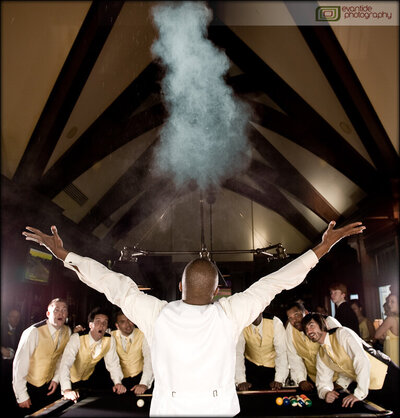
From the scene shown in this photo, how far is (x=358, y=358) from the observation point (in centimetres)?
287

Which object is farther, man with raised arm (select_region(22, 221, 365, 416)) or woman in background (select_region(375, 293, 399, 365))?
woman in background (select_region(375, 293, 399, 365))

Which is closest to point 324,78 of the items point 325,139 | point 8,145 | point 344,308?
point 325,139

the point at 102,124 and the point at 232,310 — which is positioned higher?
the point at 102,124

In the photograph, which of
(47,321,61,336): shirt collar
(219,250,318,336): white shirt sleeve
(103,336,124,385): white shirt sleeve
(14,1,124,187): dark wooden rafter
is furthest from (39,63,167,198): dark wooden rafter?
(219,250,318,336): white shirt sleeve

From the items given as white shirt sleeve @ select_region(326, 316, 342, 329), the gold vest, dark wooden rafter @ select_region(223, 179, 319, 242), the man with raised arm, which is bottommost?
the gold vest

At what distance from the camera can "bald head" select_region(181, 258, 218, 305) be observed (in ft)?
5.03

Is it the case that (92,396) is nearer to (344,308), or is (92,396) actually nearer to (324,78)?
(344,308)

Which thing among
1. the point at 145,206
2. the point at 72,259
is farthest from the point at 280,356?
the point at 145,206

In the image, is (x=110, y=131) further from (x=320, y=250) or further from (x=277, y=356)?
(x=320, y=250)

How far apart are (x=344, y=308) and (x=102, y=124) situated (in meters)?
4.47

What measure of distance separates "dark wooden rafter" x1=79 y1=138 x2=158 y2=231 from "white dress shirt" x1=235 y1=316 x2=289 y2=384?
15.5 ft

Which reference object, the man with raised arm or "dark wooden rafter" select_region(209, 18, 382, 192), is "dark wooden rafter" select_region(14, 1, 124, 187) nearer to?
"dark wooden rafter" select_region(209, 18, 382, 192)

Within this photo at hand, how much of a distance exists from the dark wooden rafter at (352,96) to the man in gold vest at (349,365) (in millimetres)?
2578

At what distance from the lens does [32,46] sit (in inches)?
149
